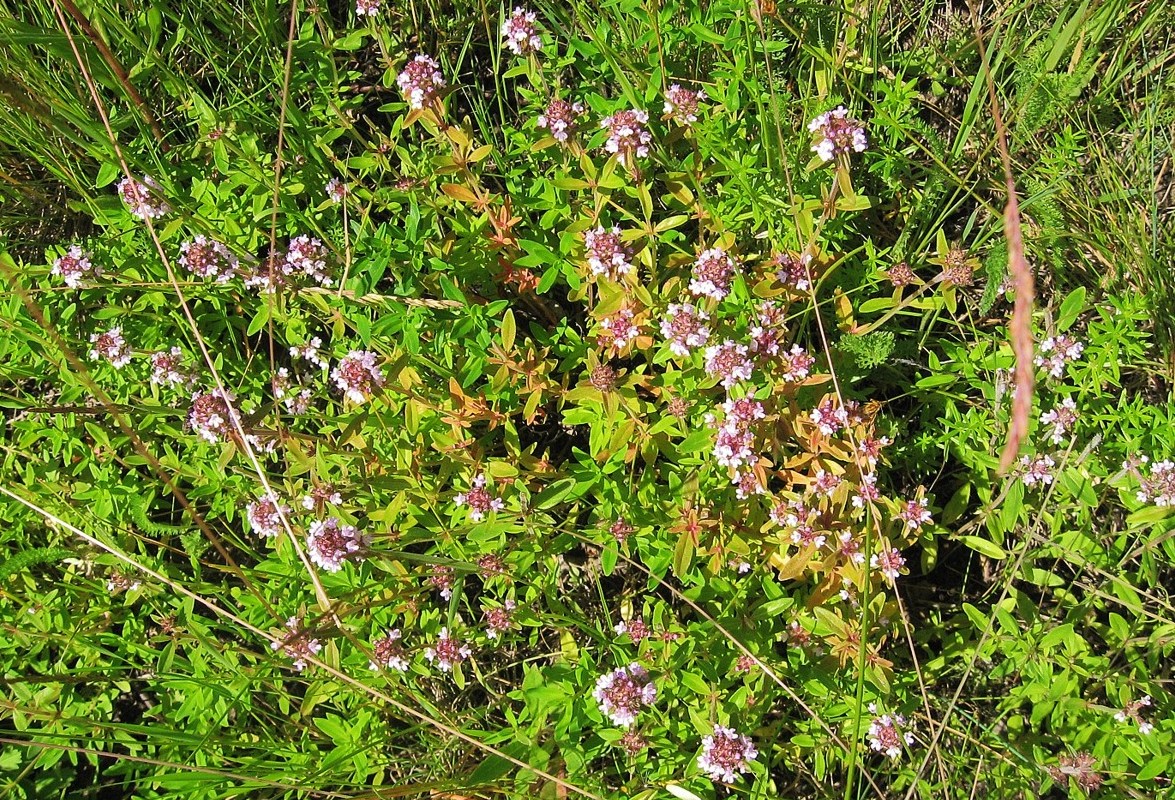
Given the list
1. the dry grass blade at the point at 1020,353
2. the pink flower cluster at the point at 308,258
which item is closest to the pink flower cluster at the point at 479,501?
the pink flower cluster at the point at 308,258

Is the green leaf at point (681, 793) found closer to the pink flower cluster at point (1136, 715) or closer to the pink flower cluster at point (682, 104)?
the pink flower cluster at point (1136, 715)

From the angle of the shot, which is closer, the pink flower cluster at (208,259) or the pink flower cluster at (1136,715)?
the pink flower cluster at (1136,715)

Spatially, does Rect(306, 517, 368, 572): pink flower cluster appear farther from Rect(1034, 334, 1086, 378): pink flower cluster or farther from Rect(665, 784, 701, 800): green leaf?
Rect(1034, 334, 1086, 378): pink flower cluster

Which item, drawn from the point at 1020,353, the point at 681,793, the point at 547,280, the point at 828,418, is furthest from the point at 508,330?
the point at 1020,353

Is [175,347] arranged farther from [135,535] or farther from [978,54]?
[978,54]

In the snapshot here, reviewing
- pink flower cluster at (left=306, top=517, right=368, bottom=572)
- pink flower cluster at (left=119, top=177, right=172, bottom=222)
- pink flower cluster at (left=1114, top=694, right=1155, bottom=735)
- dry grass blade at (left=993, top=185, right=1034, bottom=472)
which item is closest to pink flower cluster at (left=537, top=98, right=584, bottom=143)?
pink flower cluster at (left=119, top=177, right=172, bottom=222)

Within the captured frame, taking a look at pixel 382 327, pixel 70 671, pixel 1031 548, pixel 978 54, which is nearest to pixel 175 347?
pixel 382 327
